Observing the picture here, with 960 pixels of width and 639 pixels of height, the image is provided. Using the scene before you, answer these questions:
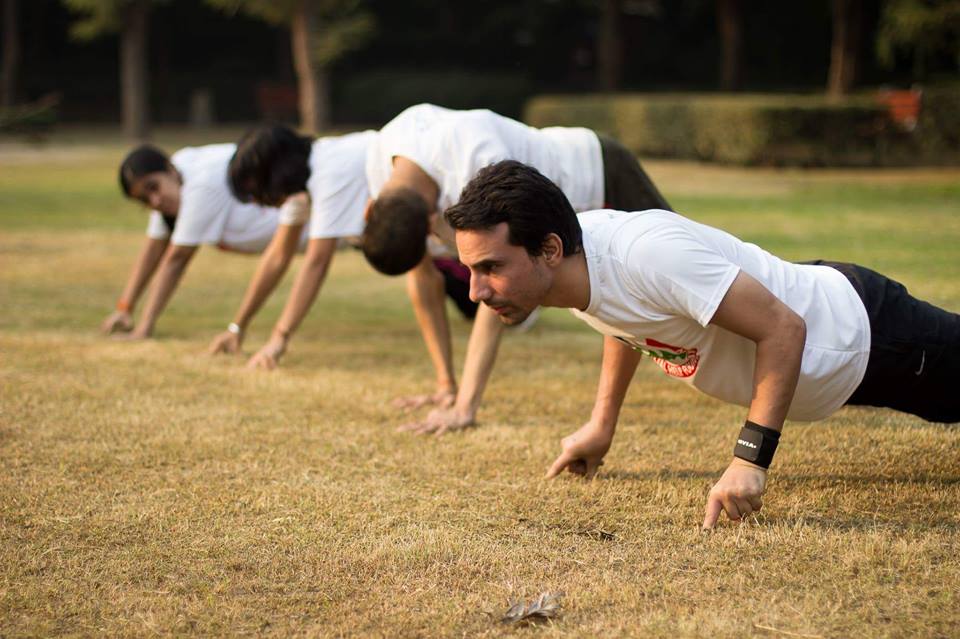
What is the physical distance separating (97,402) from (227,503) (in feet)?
5.84

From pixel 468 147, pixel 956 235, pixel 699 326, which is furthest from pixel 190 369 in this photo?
pixel 956 235

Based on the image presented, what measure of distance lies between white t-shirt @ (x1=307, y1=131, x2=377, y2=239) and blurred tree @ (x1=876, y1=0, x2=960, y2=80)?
1636cm


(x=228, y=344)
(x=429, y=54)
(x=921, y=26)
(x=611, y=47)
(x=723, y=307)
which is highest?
(x=921, y=26)

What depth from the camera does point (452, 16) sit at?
4009 cm

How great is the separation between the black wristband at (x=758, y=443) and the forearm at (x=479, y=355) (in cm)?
159

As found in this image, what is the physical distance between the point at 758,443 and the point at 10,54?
34.0 metres

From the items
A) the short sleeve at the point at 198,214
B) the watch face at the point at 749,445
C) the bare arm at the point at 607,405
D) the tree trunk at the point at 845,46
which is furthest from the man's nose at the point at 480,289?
the tree trunk at the point at 845,46

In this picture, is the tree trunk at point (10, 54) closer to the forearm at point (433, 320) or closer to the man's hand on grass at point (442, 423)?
the forearm at point (433, 320)

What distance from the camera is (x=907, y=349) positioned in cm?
367

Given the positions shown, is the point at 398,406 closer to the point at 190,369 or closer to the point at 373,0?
the point at 190,369

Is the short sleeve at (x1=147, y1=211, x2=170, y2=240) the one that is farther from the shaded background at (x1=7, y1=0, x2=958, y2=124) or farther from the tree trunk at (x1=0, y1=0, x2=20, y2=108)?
the shaded background at (x1=7, y1=0, x2=958, y2=124)

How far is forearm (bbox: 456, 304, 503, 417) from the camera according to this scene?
4852 mm

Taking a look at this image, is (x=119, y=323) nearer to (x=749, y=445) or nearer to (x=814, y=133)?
(x=749, y=445)

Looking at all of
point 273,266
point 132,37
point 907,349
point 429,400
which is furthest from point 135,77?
point 907,349
